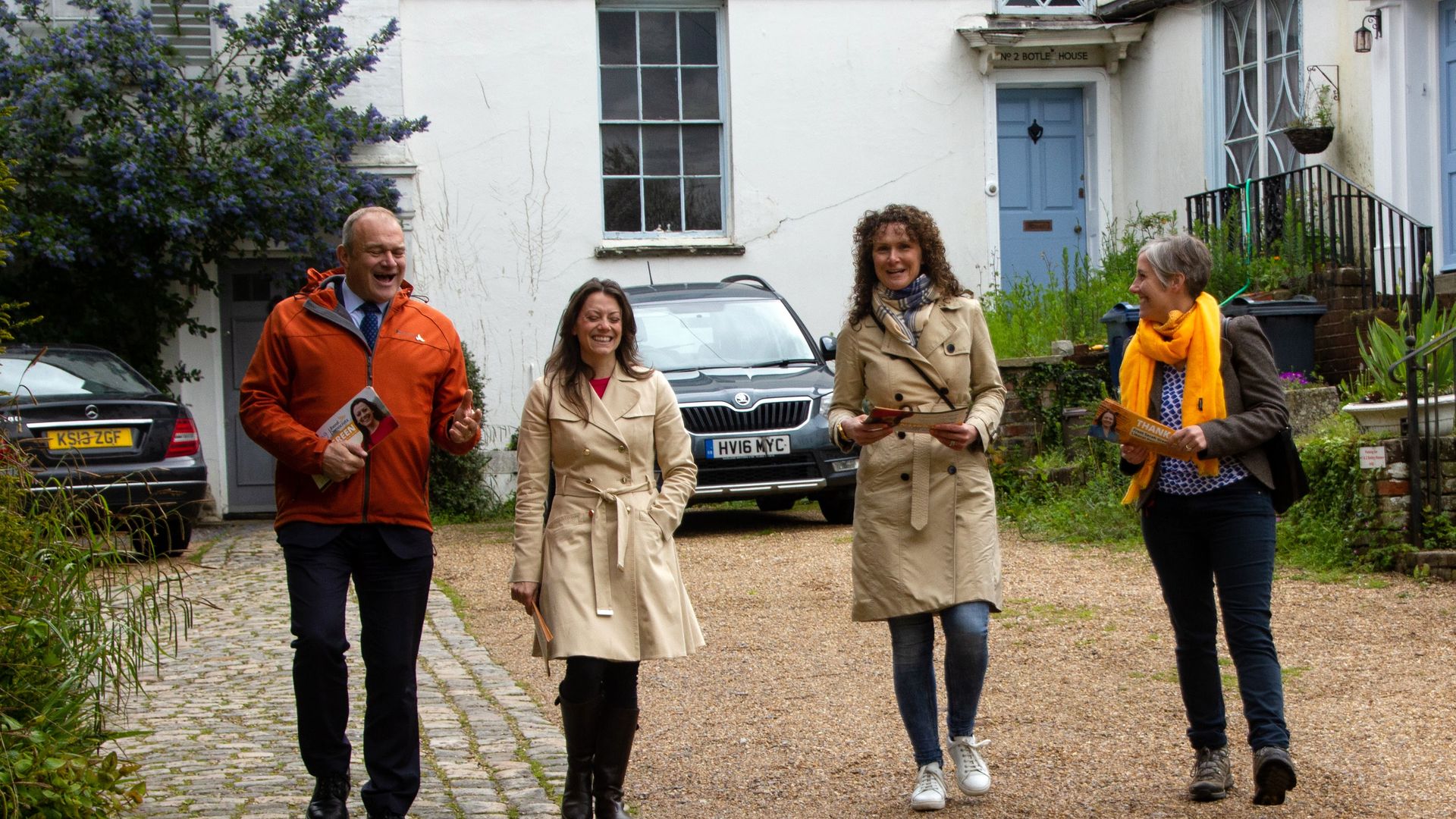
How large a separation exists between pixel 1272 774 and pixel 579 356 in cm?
231

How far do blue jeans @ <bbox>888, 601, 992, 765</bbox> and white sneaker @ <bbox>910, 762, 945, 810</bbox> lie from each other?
0.03 meters

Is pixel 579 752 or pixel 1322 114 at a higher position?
pixel 1322 114

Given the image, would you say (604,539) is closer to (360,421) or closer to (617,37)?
(360,421)

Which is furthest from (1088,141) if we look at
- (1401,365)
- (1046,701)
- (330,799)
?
(330,799)

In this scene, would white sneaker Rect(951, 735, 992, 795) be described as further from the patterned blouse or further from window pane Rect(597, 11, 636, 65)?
window pane Rect(597, 11, 636, 65)

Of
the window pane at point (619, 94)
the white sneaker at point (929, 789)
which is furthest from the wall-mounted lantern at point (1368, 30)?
the white sneaker at point (929, 789)

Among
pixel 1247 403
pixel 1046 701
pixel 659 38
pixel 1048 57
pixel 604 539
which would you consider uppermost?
pixel 659 38

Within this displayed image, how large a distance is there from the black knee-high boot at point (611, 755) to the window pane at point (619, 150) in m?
12.5

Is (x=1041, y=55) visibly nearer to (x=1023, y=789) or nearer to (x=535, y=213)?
(x=535, y=213)

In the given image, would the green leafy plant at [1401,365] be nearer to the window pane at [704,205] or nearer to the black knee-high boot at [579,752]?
the black knee-high boot at [579,752]

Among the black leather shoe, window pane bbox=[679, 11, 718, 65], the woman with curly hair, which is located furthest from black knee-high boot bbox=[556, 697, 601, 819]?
window pane bbox=[679, 11, 718, 65]

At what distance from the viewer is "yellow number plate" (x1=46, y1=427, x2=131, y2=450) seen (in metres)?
10.7

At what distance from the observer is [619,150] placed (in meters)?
16.8

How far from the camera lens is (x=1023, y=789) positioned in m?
5.07
